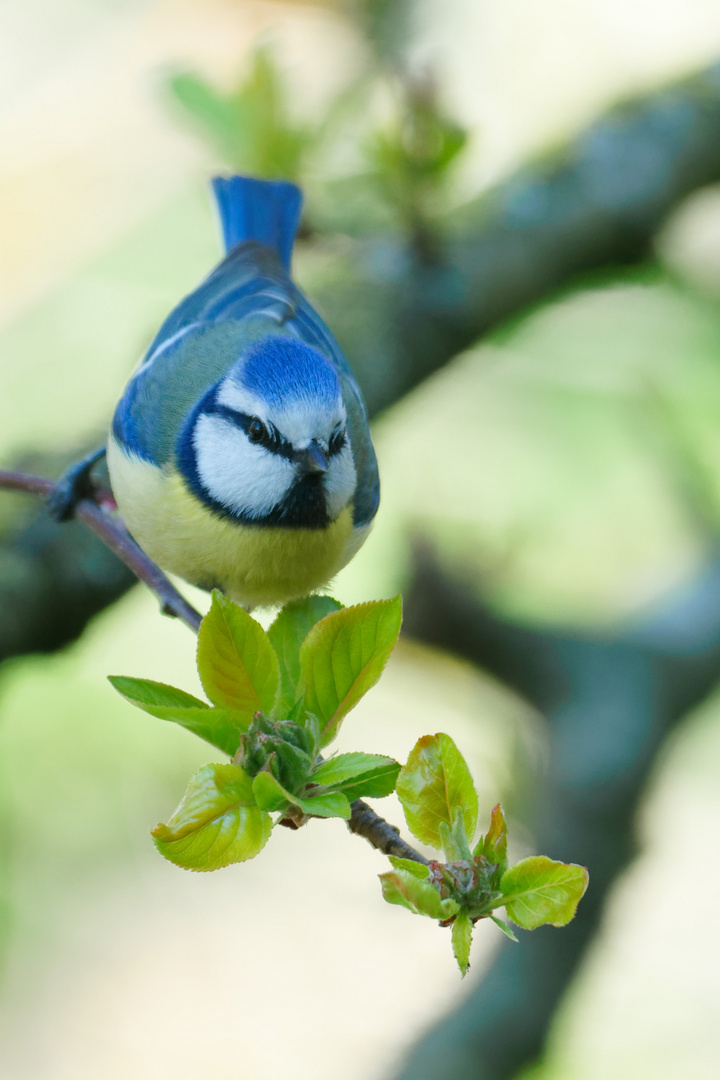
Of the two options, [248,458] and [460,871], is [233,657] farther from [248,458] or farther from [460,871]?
[248,458]

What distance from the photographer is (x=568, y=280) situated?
2211 millimetres

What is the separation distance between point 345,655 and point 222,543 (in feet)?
1.97

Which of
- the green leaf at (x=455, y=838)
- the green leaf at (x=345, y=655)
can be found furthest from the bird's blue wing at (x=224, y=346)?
the green leaf at (x=455, y=838)

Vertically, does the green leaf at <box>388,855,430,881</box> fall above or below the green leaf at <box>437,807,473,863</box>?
above

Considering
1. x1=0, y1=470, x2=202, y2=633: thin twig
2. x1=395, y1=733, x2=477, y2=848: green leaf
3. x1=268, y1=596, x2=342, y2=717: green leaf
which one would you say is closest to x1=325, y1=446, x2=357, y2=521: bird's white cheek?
x1=0, y1=470, x2=202, y2=633: thin twig

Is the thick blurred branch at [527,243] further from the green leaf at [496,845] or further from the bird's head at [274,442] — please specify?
the green leaf at [496,845]

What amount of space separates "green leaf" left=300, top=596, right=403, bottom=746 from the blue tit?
0.49 metres

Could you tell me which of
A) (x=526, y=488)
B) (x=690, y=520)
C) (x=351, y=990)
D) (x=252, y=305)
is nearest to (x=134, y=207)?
(x=526, y=488)

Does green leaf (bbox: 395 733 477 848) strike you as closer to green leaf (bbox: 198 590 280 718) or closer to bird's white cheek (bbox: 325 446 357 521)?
green leaf (bbox: 198 590 280 718)

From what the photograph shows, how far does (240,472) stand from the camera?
1.36 meters

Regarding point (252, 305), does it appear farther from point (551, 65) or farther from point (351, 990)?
point (551, 65)

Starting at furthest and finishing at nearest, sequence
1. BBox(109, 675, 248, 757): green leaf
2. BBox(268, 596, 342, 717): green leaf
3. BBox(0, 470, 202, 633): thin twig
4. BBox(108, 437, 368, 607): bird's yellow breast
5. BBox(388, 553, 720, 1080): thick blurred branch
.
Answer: BBox(388, 553, 720, 1080): thick blurred branch < BBox(108, 437, 368, 607): bird's yellow breast < BBox(0, 470, 202, 633): thin twig < BBox(268, 596, 342, 717): green leaf < BBox(109, 675, 248, 757): green leaf

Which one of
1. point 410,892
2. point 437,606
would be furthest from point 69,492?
point 437,606

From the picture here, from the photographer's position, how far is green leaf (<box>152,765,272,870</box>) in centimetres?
72
